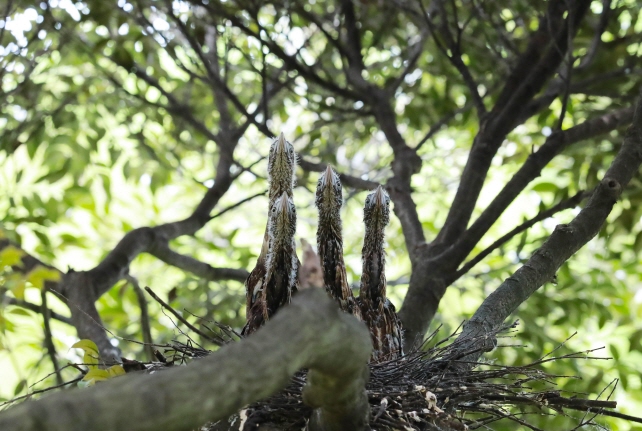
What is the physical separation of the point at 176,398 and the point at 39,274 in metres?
1.96

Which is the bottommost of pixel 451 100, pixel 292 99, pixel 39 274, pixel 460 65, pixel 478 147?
pixel 39 274

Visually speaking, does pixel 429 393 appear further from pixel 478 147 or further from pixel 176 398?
pixel 478 147

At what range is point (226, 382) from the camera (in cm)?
98

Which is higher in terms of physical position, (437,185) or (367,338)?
(437,185)

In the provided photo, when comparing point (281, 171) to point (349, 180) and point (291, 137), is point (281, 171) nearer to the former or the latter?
point (349, 180)

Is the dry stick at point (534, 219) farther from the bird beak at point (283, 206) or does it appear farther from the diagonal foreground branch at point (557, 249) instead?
the bird beak at point (283, 206)

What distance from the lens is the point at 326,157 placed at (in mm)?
5191

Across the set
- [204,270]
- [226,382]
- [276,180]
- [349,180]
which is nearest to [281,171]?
[276,180]

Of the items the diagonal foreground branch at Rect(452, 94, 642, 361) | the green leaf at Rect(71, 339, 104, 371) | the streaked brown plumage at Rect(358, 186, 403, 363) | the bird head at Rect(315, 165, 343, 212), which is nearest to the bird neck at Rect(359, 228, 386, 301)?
the streaked brown plumage at Rect(358, 186, 403, 363)

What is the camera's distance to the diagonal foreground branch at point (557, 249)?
2.32 meters

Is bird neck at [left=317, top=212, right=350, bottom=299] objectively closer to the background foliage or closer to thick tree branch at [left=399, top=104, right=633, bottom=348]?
thick tree branch at [left=399, top=104, right=633, bottom=348]

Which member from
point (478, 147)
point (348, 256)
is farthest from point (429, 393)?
point (348, 256)

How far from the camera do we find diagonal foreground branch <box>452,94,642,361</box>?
2.32 m

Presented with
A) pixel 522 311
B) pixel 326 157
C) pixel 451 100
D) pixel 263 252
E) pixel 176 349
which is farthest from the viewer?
pixel 326 157
